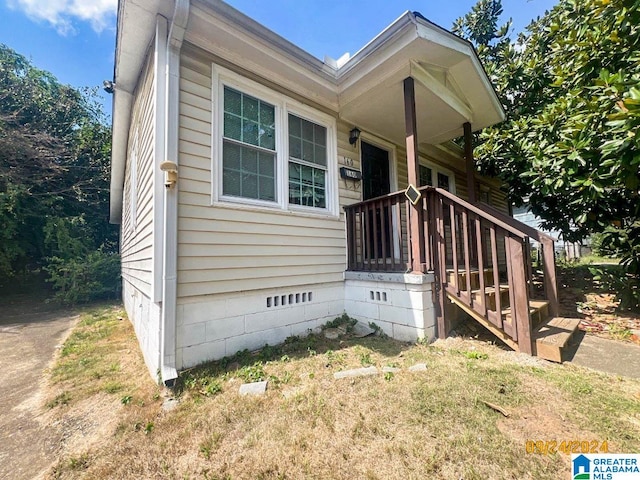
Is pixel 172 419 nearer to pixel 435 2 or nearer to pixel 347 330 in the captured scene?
pixel 347 330

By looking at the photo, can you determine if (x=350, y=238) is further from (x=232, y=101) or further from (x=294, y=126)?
(x=232, y=101)

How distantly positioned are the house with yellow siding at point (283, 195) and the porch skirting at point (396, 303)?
0.8 inches

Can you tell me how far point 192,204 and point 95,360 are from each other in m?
2.55

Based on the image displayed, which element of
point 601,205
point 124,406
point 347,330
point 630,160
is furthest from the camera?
point 601,205

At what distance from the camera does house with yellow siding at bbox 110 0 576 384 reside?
2908 millimetres

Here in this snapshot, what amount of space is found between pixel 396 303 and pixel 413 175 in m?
1.66

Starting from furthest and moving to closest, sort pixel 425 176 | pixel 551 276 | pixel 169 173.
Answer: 1. pixel 425 176
2. pixel 551 276
3. pixel 169 173

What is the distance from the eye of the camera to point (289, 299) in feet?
12.3

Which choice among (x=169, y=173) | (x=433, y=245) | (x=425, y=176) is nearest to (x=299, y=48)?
(x=169, y=173)

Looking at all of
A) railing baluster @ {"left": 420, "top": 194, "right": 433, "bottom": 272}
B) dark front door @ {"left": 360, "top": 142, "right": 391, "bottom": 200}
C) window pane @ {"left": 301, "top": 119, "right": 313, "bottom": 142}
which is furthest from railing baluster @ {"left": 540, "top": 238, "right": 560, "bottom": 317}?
window pane @ {"left": 301, "top": 119, "right": 313, "bottom": 142}

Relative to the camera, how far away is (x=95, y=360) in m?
3.67

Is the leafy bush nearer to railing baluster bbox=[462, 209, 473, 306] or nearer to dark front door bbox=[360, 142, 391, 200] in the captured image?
dark front door bbox=[360, 142, 391, 200]

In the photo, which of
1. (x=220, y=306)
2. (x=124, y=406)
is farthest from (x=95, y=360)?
(x=220, y=306)

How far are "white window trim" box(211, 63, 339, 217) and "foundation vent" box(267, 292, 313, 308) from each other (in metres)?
1.15
